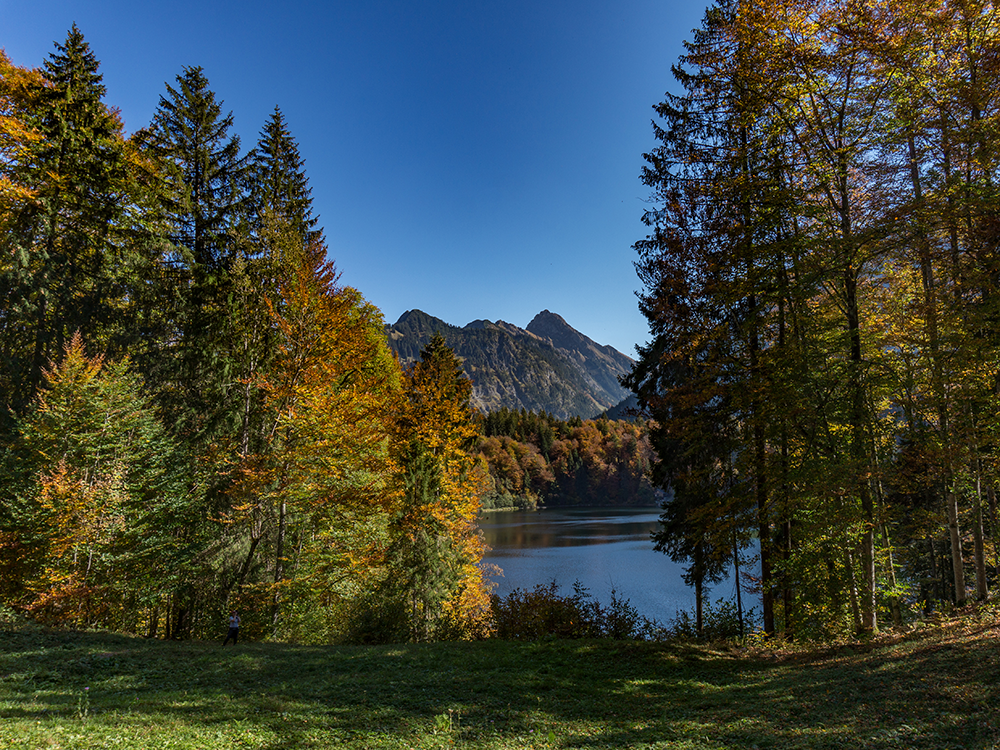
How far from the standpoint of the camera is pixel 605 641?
1249cm

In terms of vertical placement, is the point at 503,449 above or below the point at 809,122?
below

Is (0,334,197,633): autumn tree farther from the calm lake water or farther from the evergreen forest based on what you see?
the calm lake water

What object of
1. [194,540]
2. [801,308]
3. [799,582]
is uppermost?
[801,308]

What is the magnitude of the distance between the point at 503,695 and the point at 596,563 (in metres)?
34.5

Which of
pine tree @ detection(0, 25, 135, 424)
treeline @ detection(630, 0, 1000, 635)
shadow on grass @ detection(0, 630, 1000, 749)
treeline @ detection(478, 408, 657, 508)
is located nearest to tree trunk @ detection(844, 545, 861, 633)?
treeline @ detection(630, 0, 1000, 635)

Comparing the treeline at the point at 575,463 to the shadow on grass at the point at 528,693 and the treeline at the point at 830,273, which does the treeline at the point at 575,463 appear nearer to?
the treeline at the point at 830,273

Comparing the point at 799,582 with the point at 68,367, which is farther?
the point at 68,367

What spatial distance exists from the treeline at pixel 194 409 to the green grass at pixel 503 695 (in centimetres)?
406

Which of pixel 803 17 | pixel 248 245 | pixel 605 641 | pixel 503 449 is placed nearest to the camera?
pixel 803 17

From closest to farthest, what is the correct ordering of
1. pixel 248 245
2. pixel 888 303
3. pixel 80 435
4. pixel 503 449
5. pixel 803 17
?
pixel 803 17
pixel 888 303
pixel 80 435
pixel 248 245
pixel 503 449

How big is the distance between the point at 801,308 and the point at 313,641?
711 inches

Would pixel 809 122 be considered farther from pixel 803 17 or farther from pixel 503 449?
pixel 503 449

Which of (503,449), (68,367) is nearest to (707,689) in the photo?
(68,367)

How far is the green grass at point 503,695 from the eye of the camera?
19.8ft
